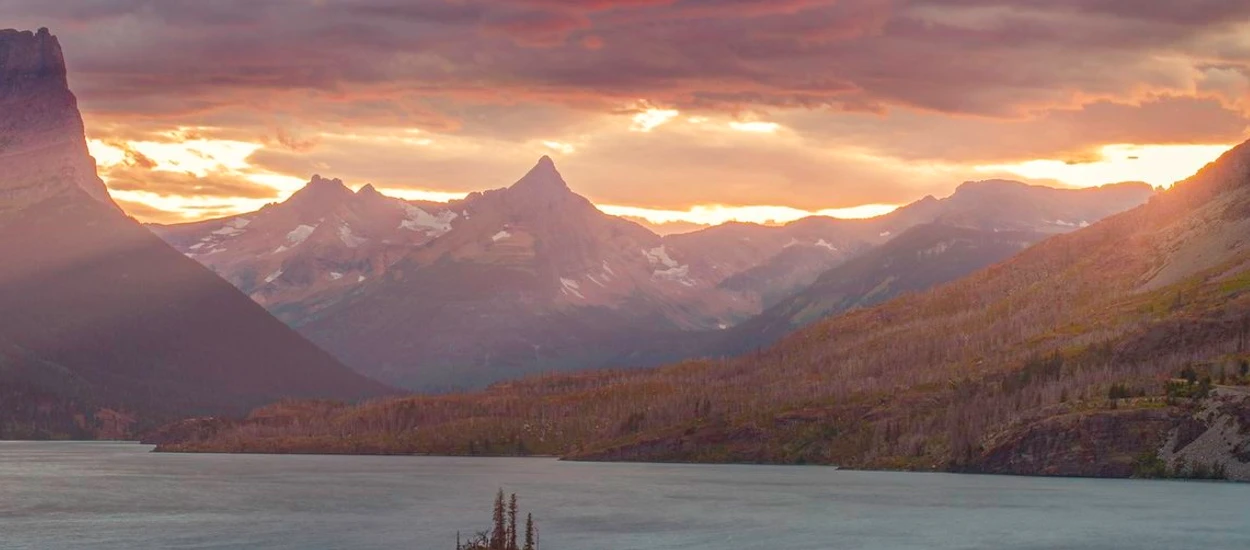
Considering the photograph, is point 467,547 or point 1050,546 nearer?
point 467,547

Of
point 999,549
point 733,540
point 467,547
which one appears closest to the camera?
point 467,547

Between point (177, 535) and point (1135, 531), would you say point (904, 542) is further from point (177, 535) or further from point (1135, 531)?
point (177, 535)

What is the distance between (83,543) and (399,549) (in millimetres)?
39903

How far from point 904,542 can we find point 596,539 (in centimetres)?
3655

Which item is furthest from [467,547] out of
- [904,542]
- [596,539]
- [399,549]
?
[904,542]

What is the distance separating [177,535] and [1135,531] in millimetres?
118029

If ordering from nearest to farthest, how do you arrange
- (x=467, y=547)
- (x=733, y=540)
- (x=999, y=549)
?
1. (x=467, y=547)
2. (x=999, y=549)
3. (x=733, y=540)

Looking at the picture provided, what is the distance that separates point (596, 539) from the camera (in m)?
192

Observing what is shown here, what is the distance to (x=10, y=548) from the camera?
18175 centimetres

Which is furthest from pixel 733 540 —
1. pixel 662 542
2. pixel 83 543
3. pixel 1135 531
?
pixel 83 543

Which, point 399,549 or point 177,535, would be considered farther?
point 177,535

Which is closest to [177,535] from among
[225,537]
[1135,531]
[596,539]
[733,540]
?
[225,537]

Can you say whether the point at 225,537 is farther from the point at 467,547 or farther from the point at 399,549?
the point at 467,547

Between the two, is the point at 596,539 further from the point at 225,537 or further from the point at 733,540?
the point at 225,537
